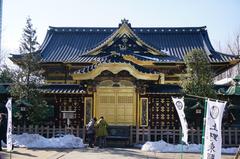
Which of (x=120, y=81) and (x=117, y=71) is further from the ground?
(x=117, y=71)

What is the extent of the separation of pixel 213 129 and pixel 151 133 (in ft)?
36.6

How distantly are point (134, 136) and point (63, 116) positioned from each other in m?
4.77

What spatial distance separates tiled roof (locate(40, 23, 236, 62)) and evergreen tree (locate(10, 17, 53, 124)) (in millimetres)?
7024

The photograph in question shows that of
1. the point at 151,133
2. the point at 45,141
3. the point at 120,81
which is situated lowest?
the point at 45,141

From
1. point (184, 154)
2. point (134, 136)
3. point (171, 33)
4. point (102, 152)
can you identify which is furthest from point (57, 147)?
point (171, 33)

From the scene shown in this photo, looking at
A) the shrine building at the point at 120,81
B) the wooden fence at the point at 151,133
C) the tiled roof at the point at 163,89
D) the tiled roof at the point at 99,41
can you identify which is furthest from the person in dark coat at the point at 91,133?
the tiled roof at the point at 99,41

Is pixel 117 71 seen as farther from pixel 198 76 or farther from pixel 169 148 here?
pixel 169 148

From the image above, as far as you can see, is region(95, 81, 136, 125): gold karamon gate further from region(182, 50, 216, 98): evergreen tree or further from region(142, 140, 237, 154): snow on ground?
region(142, 140, 237, 154): snow on ground

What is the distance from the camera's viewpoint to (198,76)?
70.8 feet

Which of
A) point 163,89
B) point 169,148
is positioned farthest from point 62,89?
point 169,148

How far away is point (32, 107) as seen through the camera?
70.2 ft

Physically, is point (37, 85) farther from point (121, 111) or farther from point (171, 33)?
point (171, 33)

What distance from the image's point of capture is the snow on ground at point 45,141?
1984cm

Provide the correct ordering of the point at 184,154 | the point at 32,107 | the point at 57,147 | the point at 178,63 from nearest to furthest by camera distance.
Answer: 1. the point at 184,154
2. the point at 57,147
3. the point at 32,107
4. the point at 178,63
